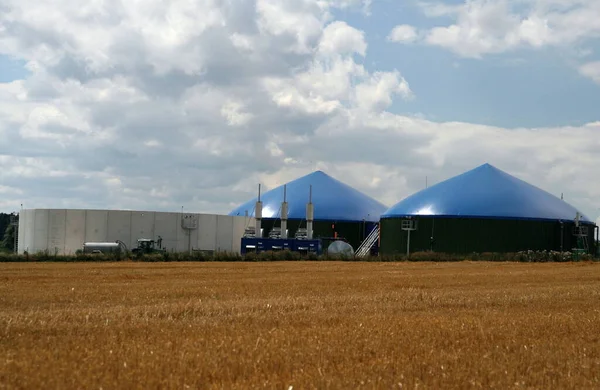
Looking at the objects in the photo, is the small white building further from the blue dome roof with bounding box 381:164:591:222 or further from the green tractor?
the blue dome roof with bounding box 381:164:591:222

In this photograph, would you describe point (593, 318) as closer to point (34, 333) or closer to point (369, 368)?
point (369, 368)

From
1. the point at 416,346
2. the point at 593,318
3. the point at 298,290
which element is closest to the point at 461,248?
the point at 298,290

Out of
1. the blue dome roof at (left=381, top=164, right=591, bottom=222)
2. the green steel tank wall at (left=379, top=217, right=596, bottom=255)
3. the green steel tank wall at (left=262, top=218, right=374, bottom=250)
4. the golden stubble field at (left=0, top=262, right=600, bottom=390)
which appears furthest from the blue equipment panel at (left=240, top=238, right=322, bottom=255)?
the golden stubble field at (left=0, top=262, right=600, bottom=390)

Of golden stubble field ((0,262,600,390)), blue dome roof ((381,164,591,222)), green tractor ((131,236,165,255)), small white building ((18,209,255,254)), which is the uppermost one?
blue dome roof ((381,164,591,222))

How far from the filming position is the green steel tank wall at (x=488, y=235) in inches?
2606

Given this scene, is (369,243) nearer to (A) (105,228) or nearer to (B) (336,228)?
(B) (336,228)

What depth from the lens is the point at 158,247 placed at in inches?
2717

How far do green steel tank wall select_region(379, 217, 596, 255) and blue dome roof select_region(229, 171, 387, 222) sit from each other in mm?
17780

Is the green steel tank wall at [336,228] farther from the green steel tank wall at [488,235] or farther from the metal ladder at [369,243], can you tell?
the green steel tank wall at [488,235]

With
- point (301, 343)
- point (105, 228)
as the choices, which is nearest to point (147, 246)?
point (105, 228)

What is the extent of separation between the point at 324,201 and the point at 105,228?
28.4 meters

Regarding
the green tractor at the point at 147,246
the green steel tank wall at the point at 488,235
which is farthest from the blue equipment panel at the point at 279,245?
the green steel tank wall at the point at 488,235

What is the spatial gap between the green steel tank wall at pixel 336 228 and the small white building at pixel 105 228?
13.0m

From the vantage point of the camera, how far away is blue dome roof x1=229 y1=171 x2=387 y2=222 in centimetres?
8588
